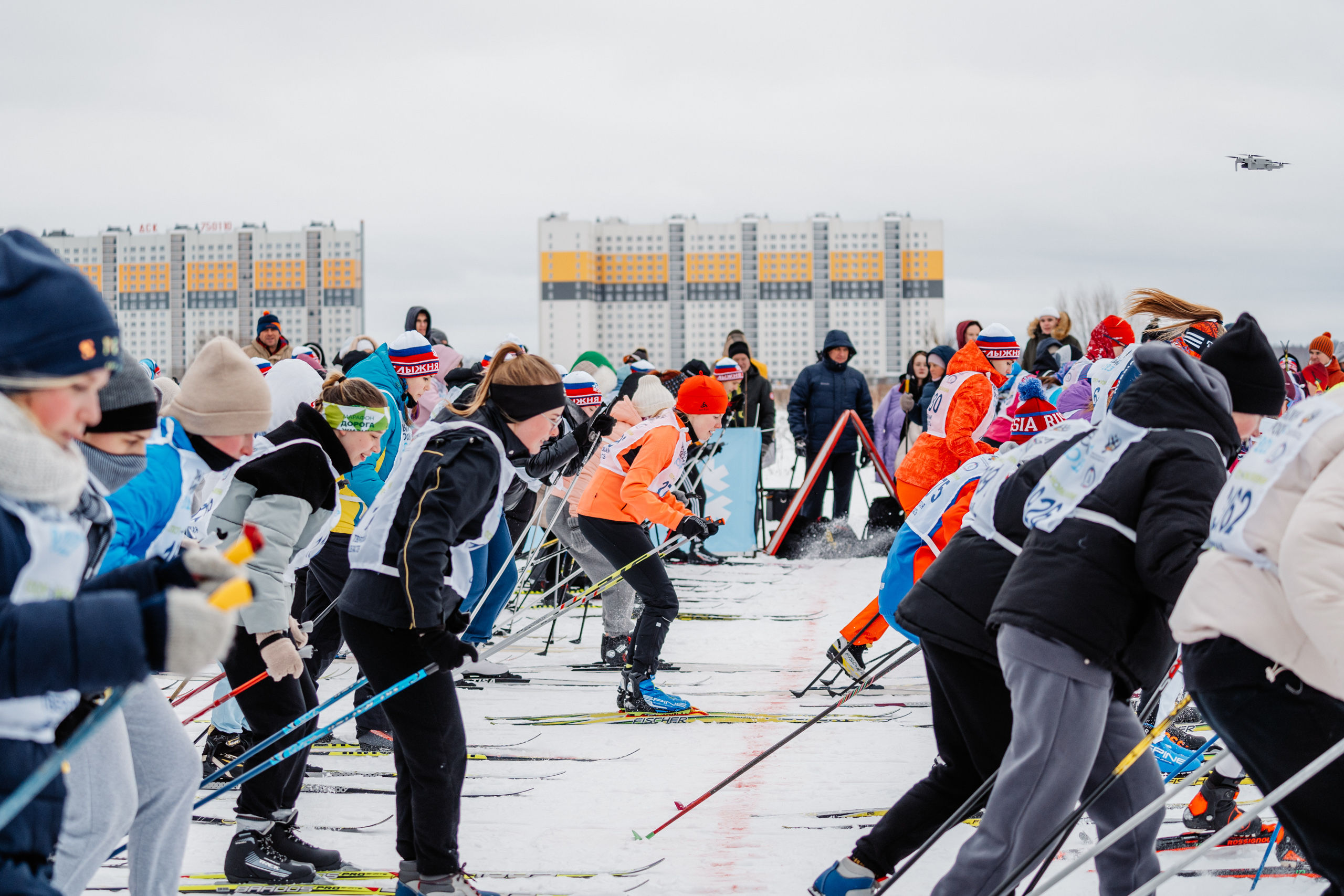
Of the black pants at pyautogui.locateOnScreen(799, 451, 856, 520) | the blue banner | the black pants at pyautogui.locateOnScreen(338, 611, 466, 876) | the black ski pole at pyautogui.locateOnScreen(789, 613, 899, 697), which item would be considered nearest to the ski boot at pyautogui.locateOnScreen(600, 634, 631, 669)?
the black ski pole at pyautogui.locateOnScreen(789, 613, 899, 697)

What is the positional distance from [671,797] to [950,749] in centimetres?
154

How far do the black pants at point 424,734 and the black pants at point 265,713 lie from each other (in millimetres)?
510

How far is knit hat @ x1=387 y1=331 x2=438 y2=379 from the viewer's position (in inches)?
279

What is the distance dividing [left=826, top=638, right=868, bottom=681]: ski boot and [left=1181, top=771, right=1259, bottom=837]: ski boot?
6.29 feet

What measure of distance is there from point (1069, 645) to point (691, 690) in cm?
376

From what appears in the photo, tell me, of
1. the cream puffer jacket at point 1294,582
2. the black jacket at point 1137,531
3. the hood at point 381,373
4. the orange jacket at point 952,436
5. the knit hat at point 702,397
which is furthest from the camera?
the hood at point 381,373

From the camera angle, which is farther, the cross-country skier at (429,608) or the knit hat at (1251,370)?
the cross-country skier at (429,608)

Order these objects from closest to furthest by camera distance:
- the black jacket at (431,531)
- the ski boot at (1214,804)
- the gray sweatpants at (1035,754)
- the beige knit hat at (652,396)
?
the gray sweatpants at (1035,754), the black jacket at (431,531), the ski boot at (1214,804), the beige knit hat at (652,396)

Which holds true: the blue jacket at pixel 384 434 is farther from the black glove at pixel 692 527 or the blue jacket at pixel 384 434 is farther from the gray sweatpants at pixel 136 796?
the gray sweatpants at pixel 136 796

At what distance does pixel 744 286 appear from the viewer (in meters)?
68.2

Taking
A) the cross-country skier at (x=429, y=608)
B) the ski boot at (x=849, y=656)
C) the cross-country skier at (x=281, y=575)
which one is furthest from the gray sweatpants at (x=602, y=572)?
the cross-country skier at (x=429, y=608)

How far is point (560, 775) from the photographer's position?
14.9ft

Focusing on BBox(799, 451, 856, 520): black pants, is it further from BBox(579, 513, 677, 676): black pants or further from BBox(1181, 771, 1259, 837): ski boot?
BBox(1181, 771, 1259, 837): ski boot

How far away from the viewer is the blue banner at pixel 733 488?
1040 cm
